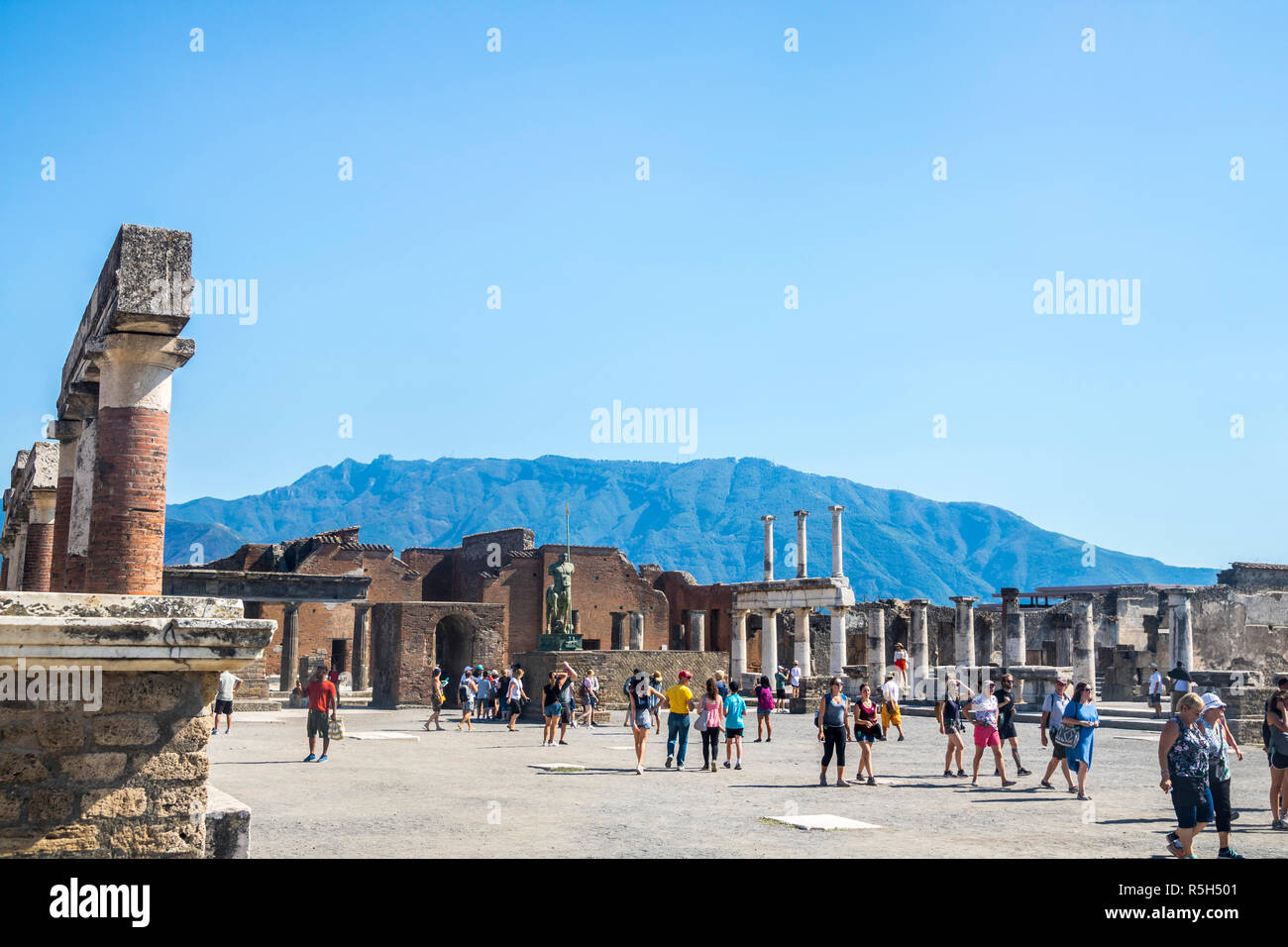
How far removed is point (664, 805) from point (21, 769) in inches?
320

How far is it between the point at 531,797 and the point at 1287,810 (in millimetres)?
7999

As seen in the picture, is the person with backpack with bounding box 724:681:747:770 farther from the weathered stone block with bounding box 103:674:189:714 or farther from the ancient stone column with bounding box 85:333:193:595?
the weathered stone block with bounding box 103:674:189:714

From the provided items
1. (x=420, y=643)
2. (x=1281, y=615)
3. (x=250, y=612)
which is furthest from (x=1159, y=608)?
(x=250, y=612)

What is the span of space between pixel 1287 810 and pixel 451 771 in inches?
405

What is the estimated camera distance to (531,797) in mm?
13352

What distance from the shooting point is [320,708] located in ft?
57.8

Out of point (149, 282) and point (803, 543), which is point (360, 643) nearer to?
point (803, 543)

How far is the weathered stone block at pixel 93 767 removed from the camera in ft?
19.3
